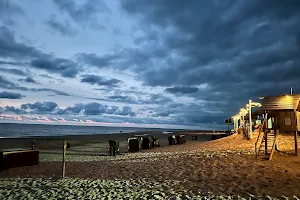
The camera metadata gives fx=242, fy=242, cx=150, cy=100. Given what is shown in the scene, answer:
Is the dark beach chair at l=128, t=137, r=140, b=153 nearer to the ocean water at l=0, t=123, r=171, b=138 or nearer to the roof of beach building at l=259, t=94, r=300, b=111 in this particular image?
the roof of beach building at l=259, t=94, r=300, b=111

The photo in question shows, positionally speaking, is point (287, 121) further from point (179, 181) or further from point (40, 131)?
point (40, 131)

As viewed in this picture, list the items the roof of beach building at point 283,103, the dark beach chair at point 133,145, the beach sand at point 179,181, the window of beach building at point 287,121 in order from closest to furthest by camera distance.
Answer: the beach sand at point 179,181, the roof of beach building at point 283,103, the window of beach building at point 287,121, the dark beach chair at point 133,145

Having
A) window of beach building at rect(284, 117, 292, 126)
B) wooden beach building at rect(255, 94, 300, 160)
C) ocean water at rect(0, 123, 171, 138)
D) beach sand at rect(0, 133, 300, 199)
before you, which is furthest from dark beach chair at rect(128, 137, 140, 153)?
ocean water at rect(0, 123, 171, 138)

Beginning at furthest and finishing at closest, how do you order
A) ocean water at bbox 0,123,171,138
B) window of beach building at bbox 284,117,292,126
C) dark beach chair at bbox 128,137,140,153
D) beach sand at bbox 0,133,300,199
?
ocean water at bbox 0,123,171,138 → dark beach chair at bbox 128,137,140,153 → window of beach building at bbox 284,117,292,126 → beach sand at bbox 0,133,300,199

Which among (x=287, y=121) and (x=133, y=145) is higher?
(x=287, y=121)

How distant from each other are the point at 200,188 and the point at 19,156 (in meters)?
9.86

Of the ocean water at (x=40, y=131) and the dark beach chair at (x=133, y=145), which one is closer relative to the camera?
the dark beach chair at (x=133, y=145)

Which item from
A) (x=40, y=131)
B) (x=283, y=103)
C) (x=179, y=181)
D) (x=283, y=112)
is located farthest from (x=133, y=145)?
(x=40, y=131)

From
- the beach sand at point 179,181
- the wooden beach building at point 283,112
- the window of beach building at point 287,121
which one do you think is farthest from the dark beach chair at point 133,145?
the window of beach building at point 287,121

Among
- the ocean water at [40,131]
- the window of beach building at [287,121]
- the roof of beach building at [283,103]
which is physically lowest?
the ocean water at [40,131]

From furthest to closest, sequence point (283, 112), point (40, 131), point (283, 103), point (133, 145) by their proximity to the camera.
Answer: point (40, 131)
point (133, 145)
point (283, 112)
point (283, 103)

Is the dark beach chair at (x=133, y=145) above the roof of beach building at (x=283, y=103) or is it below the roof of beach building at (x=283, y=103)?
below

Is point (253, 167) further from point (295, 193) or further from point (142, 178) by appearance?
point (142, 178)

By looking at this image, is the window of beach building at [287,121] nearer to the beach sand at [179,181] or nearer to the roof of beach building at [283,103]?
the roof of beach building at [283,103]
